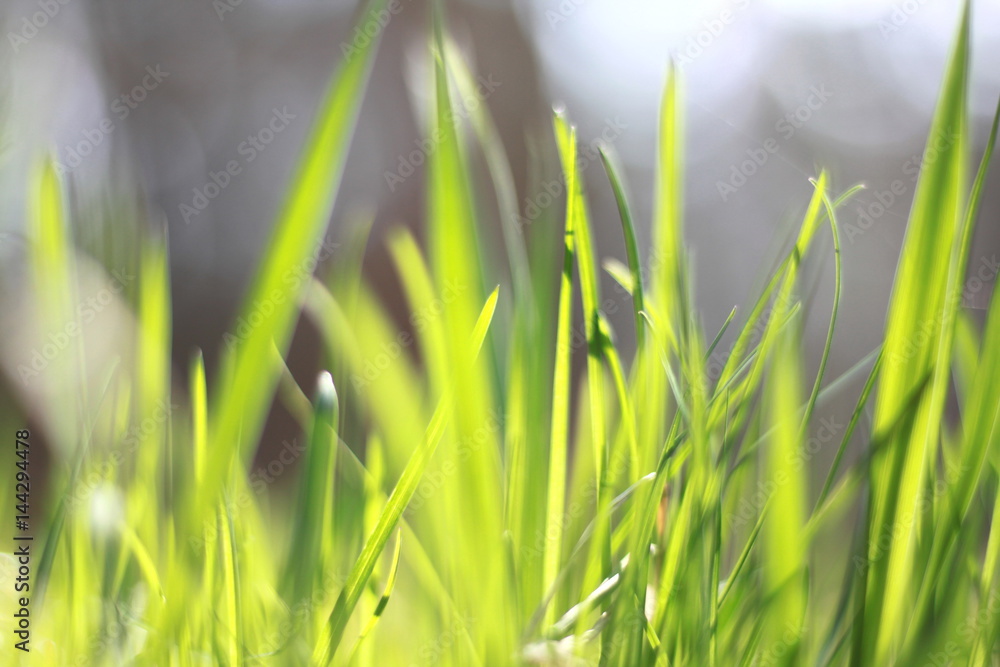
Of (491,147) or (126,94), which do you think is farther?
(126,94)

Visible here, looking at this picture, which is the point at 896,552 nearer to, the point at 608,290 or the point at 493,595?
the point at 493,595

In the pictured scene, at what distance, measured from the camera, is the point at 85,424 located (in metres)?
0.25

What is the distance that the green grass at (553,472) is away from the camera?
0.18 metres

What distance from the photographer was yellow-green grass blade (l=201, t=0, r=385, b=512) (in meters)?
0.15

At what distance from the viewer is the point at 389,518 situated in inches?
7.7

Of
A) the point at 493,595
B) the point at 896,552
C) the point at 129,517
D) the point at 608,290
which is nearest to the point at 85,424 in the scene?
the point at 129,517

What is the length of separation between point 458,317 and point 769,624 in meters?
0.13

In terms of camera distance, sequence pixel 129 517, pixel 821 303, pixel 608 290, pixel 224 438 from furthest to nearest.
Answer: pixel 821 303 → pixel 608 290 → pixel 129 517 → pixel 224 438
